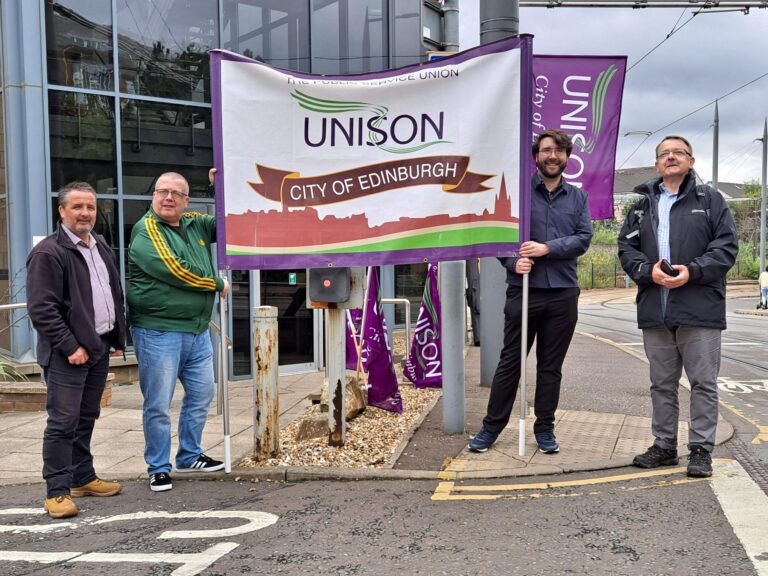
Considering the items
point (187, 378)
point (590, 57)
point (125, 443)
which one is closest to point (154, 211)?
point (187, 378)

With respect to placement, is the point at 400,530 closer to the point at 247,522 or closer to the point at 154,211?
the point at 247,522

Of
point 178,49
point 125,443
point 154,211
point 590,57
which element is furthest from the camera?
point 178,49

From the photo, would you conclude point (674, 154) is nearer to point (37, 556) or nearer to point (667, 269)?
point (667, 269)

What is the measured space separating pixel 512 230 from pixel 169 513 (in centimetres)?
264

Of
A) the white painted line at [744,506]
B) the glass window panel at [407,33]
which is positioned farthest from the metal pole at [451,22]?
the white painted line at [744,506]

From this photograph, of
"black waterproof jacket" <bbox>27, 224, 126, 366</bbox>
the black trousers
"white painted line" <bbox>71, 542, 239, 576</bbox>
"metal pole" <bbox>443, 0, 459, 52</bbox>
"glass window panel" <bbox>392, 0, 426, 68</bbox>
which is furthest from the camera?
"glass window panel" <bbox>392, 0, 426, 68</bbox>

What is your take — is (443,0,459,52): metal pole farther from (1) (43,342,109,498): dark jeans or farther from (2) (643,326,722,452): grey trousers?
(1) (43,342,109,498): dark jeans

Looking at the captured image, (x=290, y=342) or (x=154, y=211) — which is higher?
(x=154, y=211)

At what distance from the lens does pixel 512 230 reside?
4734mm

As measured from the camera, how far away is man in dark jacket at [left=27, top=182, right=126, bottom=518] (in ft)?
13.1

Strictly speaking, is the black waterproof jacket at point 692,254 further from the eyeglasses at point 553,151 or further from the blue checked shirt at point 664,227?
the eyeglasses at point 553,151

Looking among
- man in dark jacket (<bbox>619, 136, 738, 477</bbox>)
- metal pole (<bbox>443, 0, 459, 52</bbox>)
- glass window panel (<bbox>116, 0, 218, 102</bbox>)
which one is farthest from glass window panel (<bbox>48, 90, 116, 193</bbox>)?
man in dark jacket (<bbox>619, 136, 738, 477</bbox>)

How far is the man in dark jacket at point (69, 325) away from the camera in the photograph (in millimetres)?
3979

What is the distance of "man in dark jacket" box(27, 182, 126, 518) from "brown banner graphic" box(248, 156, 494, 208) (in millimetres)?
1096
